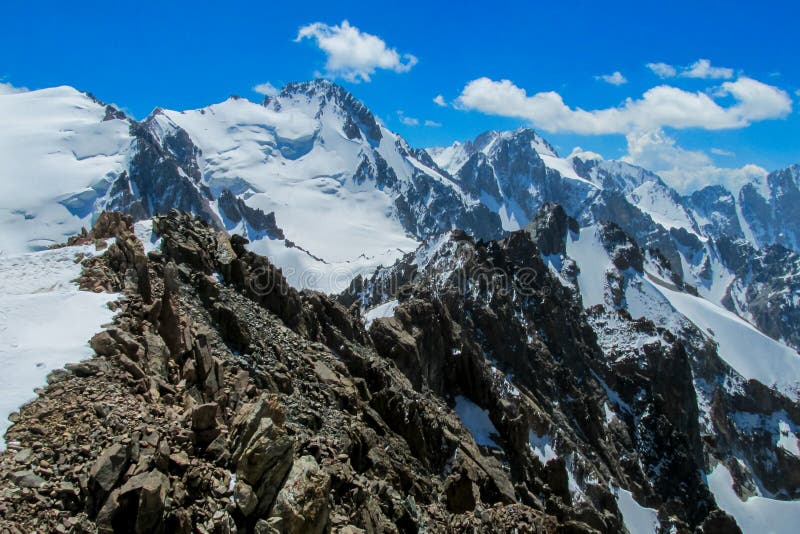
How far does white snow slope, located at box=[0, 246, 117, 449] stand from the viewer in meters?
16.4

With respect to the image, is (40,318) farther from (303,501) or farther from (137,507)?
(303,501)

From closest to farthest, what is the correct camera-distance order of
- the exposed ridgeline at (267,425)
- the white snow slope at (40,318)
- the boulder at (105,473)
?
the boulder at (105,473) → the exposed ridgeline at (267,425) → the white snow slope at (40,318)

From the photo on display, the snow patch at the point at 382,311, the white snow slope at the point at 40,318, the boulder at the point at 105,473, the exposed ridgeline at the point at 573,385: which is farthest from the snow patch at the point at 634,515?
the boulder at the point at 105,473

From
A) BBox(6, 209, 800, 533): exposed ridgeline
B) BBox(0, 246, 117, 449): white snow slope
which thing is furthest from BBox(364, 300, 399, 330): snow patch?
BBox(0, 246, 117, 449): white snow slope

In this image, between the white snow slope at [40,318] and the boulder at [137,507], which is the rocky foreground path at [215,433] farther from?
the white snow slope at [40,318]

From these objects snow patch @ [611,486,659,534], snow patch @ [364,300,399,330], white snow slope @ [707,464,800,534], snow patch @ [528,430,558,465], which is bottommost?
white snow slope @ [707,464,800,534]

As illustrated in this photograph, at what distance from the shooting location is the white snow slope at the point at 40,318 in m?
16.4

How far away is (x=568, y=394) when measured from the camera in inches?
3393

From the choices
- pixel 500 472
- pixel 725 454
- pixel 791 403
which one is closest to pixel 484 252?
pixel 500 472

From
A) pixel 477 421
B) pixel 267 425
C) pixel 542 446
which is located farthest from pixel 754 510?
pixel 267 425

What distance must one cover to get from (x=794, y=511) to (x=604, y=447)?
71787 mm

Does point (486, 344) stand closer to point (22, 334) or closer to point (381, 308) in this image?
point (381, 308)

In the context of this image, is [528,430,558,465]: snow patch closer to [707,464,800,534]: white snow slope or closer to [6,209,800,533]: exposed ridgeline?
[6,209,800,533]: exposed ridgeline

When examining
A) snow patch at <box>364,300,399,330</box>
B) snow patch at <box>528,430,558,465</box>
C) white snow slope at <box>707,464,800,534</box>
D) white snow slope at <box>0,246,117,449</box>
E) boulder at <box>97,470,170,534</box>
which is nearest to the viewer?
boulder at <box>97,470,170,534</box>
